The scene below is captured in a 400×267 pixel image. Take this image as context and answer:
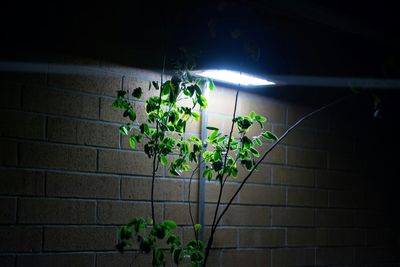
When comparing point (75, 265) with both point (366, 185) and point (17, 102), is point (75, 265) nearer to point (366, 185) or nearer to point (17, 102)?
point (17, 102)

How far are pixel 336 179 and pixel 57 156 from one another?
2.11 m

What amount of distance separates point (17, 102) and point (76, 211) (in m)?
0.61

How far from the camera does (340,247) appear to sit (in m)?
4.02

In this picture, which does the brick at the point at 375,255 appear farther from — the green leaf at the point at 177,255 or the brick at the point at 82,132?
the brick at the point at 82,132

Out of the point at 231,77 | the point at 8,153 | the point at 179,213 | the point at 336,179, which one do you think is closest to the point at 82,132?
the point at 8,153

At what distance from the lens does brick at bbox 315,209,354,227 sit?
392cm

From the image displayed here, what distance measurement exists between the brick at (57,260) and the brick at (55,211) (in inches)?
6.4

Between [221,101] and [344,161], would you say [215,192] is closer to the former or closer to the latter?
[221,101]

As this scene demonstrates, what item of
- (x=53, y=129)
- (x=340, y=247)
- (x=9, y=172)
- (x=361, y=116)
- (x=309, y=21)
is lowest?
(x=340, y=247)

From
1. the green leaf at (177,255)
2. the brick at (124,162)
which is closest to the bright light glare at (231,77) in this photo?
the brick at (124,162)

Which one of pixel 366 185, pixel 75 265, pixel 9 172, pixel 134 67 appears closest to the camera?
pixel 9 172

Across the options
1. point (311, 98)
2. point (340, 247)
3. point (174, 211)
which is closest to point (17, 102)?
point (174, 211)

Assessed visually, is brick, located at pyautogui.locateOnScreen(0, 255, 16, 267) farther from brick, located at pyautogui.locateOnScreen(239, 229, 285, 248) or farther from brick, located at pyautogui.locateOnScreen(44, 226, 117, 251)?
brick, located at pyautogui.locateOnScreen(239, 229, 285, 248)

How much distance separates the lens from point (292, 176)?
12.4 feet
